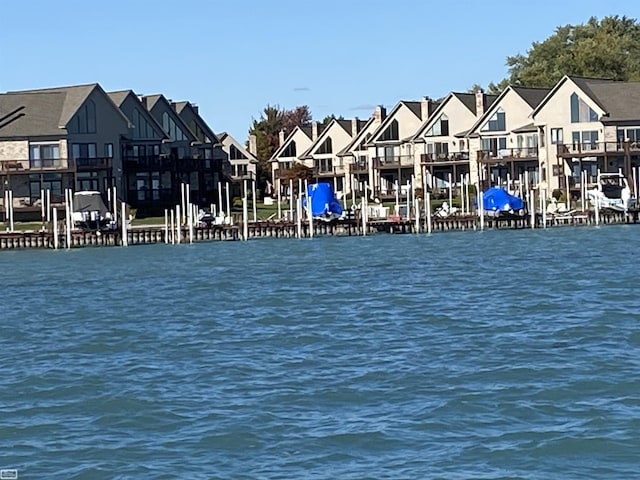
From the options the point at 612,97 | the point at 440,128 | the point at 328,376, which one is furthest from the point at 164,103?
the point at 328,376

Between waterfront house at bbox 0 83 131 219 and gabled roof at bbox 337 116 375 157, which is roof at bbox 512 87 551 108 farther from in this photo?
waterfront house at bbox 0 83 131 219

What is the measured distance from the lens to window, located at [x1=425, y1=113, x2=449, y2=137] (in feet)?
335

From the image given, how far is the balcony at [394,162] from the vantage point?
103m

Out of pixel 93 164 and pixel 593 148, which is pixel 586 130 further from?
pixel 93 164

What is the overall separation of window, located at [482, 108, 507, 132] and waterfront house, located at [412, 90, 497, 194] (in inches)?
135

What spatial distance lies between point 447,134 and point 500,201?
28.1 m

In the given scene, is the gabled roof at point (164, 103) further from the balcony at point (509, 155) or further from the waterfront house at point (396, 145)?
the balcony at point (509, 155)

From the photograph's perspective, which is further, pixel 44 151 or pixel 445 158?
pixel 445 158

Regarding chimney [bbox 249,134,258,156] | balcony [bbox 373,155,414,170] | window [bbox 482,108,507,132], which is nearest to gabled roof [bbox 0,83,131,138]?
balcony [bbox 373,155,414,170]

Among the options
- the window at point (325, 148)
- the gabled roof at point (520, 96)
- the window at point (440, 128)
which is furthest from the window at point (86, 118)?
the window at point (325, 148)

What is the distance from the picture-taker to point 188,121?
10662 centimetres

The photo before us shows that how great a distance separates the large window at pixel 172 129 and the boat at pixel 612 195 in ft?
109

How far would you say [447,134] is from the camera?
334 feet

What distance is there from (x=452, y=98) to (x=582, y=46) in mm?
21755
